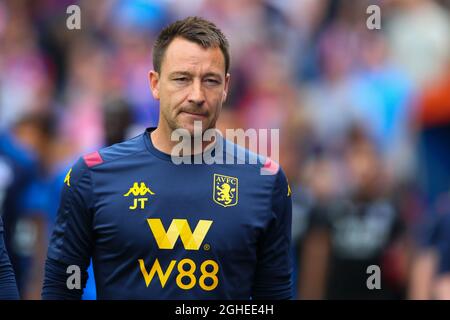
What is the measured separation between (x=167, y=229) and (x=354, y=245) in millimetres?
4255

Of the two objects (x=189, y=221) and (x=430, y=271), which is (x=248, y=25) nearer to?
(x=430, y=271)

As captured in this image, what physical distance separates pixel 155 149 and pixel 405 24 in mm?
5330

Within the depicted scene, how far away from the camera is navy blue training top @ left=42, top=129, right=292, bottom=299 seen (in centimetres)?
436

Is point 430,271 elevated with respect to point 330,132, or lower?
lower

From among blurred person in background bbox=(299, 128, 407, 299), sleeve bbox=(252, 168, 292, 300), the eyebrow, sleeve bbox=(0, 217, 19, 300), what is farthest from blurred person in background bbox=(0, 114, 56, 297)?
the eyebrow

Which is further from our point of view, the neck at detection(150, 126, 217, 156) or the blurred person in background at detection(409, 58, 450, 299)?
the blurred person in background at detection(409, 58, 450, 299)

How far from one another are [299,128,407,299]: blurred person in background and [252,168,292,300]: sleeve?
377cm

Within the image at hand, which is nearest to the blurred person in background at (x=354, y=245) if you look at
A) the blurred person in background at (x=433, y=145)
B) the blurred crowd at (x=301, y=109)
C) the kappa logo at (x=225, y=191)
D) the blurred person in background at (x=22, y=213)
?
the blurred crowd at (x=301, y=109)

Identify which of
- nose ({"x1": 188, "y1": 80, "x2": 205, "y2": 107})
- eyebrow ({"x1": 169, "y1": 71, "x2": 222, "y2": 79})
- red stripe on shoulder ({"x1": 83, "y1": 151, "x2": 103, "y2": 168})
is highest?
eyebrow ({"x1": 169, "y1": 71, "x2": 222, "y2": 79})

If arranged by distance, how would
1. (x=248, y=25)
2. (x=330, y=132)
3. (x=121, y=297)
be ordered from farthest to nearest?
(x=248, y=25), (x=330, y=132), (x=121, y=297)

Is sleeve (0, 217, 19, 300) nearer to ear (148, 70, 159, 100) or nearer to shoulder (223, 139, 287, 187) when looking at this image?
ear (148, 70, 159, 100)

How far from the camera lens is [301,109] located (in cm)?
921

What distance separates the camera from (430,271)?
6.65 m

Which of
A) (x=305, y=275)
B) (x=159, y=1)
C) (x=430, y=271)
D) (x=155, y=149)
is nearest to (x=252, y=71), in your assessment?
(x=159, y=1)
